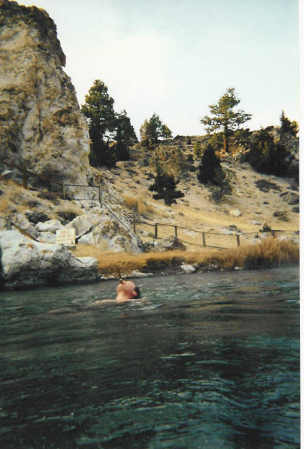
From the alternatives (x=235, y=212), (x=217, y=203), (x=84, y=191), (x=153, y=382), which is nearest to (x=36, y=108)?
(x=84, y=191)

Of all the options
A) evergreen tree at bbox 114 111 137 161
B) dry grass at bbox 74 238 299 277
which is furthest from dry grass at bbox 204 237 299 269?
evergreen tree at bbox 114 111 137 161

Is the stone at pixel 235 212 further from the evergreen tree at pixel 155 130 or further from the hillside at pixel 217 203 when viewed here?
the evergreen tree at pixel 155 130

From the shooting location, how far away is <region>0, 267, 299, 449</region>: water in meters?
1.89

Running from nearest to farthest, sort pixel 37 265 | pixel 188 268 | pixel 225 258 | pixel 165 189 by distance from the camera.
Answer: pixel 37 265, pixel 188 268, pixel 225 258, pixel 165 189

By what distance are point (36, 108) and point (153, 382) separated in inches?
953

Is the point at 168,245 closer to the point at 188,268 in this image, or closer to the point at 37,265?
the point at 188,268

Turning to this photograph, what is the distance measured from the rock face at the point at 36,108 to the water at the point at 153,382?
62.3ft

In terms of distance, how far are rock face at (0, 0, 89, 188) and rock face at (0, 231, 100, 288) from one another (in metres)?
10.6

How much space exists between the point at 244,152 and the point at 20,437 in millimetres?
53775

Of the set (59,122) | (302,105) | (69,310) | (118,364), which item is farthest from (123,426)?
(59,122)

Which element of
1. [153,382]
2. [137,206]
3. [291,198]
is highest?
[291,198]

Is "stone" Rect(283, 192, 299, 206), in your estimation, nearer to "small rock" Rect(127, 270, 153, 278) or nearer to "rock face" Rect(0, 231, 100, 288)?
"small rock" Rect(127, 270, 153, 278)

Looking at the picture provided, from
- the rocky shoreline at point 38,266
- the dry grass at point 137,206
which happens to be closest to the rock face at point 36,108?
the dry grass at point 137,206

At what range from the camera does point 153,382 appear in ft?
8.63
